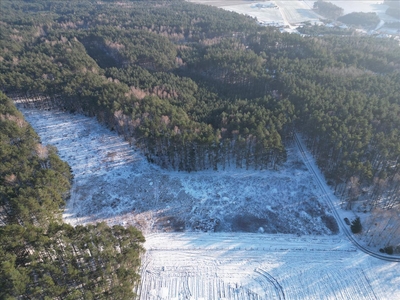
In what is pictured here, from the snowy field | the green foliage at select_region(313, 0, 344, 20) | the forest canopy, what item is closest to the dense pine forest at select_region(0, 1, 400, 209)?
the forest canopy

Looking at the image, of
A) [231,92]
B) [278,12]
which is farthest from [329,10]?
[231,92]

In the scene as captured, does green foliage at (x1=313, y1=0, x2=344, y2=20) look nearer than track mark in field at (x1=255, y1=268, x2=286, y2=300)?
No

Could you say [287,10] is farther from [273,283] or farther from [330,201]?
[273,283]

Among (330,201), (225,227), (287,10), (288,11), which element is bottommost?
(225,227)

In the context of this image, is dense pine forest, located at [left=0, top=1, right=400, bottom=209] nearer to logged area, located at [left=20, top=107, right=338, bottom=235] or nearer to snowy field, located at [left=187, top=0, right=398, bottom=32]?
logged area, located at [left=20, top=107, right=338, bottom=235]

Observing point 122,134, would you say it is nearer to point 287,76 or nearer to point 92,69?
point 92,69

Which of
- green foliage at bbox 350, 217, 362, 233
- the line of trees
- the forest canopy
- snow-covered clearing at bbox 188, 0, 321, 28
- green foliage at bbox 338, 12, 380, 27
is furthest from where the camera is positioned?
snow-covered clearing at bbox 188, 0, 321, 28

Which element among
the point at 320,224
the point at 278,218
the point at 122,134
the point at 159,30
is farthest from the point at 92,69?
the point at 320,224

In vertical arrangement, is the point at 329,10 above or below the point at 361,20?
above
